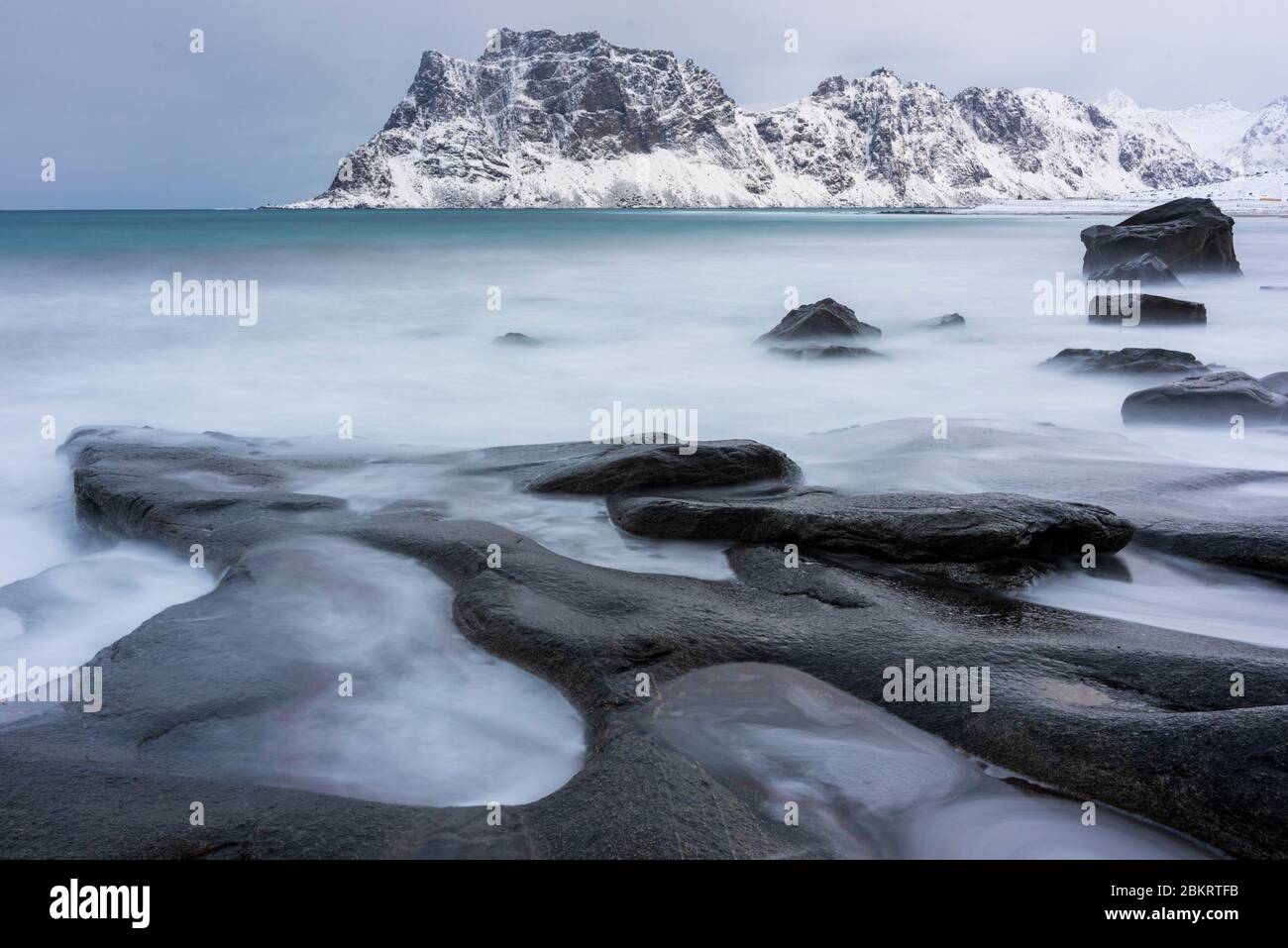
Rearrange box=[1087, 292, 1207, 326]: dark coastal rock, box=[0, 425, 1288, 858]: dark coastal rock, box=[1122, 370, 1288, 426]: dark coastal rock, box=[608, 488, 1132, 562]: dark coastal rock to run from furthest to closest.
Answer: box=[1087, 292, 1207, 326]: dark coastal rock → box=[1122, 370, 1288, 426]: dark coastal rock → box=[608, 488, 1132, 562]: dark coastal rock → box=[0, 425, 1288, 858]: dark coastal rock

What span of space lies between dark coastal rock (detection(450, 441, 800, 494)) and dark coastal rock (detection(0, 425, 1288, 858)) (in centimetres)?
142

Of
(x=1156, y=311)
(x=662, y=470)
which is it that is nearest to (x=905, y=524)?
(x=662, y=470)

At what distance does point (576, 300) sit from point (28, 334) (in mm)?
12380

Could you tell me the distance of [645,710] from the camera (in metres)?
3.79

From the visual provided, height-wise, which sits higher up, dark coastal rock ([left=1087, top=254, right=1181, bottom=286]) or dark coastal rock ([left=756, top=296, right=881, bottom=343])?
dark coastal rock ([left=1087, top=254, right=1181, bottom=286])

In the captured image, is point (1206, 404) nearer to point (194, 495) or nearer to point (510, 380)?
point (510, 380)

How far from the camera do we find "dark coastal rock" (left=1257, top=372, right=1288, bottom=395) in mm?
10919

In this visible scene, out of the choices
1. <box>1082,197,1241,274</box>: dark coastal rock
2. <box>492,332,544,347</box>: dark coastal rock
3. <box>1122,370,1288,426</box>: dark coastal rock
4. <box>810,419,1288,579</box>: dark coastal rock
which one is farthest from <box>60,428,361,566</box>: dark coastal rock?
<box>1082,197,1241,274</box>: dark coastal rock

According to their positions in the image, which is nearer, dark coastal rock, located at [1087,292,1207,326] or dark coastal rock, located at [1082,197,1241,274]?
dark coastal rock, located at [1087,292,1207,326]

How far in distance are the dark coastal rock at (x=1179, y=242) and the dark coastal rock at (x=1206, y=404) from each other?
17.7 metres

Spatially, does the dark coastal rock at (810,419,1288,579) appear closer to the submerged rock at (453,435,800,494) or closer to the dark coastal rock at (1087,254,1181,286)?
the submerged rock at (453,435,800,494)

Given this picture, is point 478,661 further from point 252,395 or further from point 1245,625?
point 252,395

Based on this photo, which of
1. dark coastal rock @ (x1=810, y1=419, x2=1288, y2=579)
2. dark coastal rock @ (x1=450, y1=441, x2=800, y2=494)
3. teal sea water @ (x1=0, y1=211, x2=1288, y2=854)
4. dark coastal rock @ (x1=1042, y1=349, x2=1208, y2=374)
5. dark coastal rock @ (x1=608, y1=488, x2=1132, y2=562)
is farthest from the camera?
dark coastal rock @ (x1=1042, y1=349, x2=1208, y2=374)

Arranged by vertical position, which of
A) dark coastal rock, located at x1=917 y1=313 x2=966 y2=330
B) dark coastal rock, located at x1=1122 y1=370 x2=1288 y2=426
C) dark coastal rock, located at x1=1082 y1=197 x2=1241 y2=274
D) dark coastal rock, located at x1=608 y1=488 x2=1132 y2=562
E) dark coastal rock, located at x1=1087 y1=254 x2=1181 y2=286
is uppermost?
dark coastal rock, located at x1=1082 y1=197 x2=1241 y2=274
